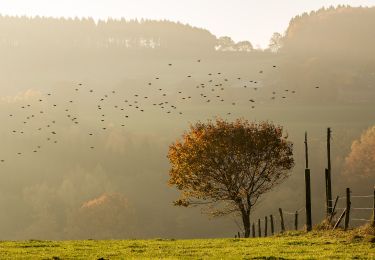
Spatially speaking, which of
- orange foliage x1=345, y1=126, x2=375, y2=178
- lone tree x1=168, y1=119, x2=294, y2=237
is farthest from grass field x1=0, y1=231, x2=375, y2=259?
orange foliage x1=345, y1=126, x2=375, y2=178

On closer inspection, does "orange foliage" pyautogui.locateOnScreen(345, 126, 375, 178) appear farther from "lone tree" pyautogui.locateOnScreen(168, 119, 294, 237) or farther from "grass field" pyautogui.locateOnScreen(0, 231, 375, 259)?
"grass field" pyautogui.locateOnScreen(0, 231, 375, 259)

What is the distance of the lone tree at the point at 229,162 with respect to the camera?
54219 millimetres

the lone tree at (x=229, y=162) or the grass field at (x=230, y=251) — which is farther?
the lone tree at (x=229, y=162)

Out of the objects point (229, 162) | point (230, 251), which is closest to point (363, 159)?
point (229, 162)

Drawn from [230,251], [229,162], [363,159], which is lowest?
[363,159]

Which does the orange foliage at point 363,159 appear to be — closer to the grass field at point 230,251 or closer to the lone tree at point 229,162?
the lone tree at point 229,162

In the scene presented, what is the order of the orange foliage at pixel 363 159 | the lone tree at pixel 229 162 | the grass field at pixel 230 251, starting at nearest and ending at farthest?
the grass field at pixel 230 251, the lone tree at pixel 229 162, the orange foliage at pixel 363 159

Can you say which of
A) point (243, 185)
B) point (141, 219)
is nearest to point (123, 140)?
point (141, 219)

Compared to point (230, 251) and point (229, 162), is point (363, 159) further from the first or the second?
point (230, 251)

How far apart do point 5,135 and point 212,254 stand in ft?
537

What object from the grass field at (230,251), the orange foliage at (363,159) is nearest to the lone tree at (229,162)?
the grass field at (230,251)

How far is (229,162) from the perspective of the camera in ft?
180

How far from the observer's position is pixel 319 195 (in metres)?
148

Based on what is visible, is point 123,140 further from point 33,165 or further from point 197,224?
point 197,224
